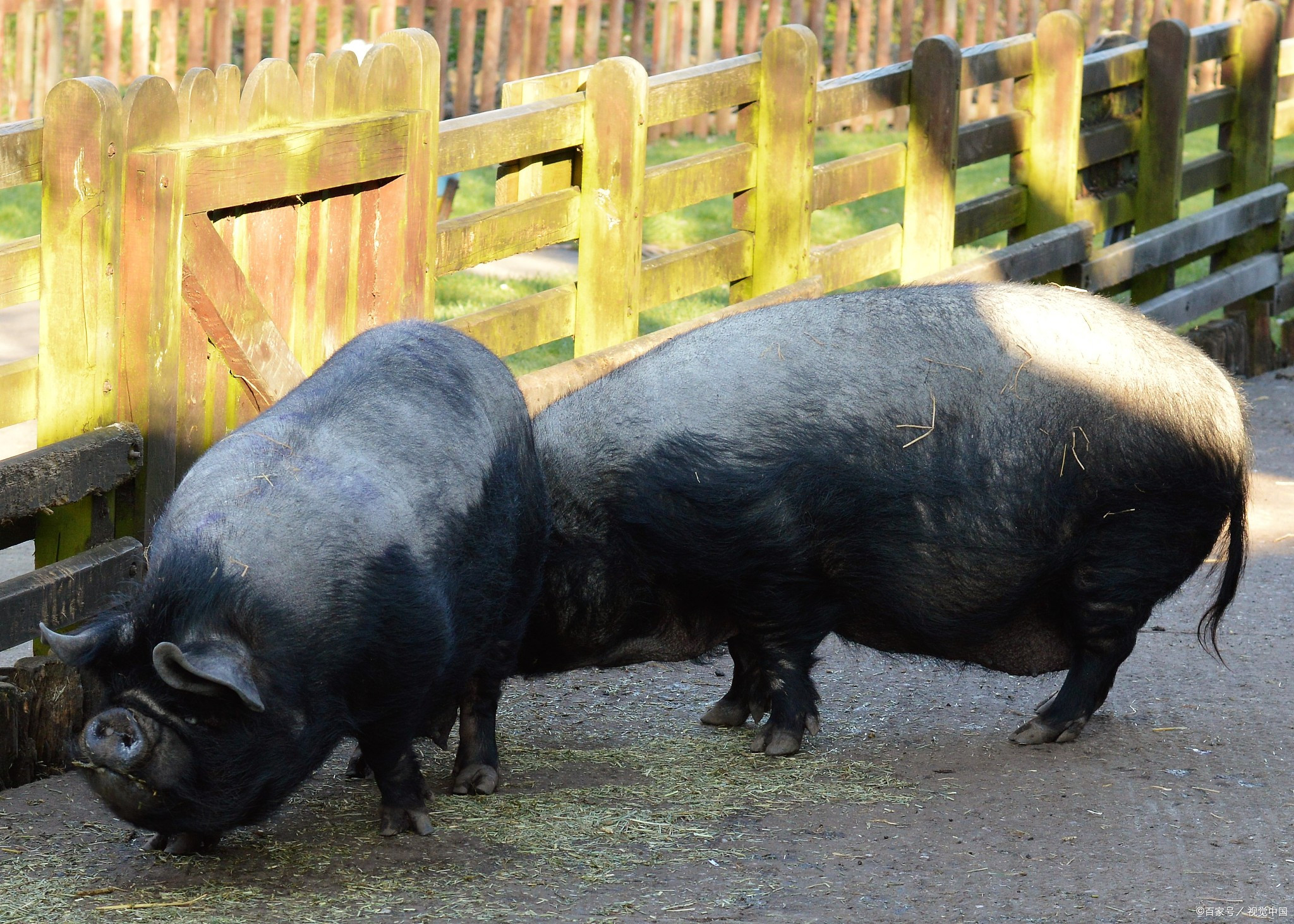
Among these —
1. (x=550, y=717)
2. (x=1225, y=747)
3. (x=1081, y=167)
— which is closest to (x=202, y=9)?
(x=1081, y=167)

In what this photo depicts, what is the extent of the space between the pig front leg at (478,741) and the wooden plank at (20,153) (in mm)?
1544

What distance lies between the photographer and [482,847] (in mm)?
3672

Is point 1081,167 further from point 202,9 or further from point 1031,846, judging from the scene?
point 202,9

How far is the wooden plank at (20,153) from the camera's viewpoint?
383 centimetres

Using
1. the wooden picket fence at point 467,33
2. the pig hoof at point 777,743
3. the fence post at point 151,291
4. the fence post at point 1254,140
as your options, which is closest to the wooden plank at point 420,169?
the fence post at point 151,291

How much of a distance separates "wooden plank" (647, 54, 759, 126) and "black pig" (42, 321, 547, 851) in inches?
87.1

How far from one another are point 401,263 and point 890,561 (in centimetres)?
174

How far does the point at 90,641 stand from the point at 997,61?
550 centimetres

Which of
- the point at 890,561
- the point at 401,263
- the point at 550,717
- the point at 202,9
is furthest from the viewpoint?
the point at 202,9

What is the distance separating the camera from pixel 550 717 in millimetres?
4621

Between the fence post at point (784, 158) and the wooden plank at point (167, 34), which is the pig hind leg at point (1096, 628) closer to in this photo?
the fence post at point (784, 158)

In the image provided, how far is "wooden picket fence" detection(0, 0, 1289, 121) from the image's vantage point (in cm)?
1236

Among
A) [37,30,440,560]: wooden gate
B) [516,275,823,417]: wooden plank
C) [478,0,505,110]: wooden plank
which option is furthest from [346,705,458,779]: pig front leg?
[478,0,505,110]: wooden plank

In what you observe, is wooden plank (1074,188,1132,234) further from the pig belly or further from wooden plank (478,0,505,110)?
wooden plank (478,0,505,110)
